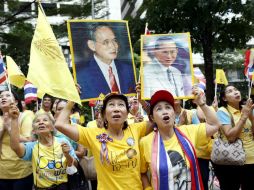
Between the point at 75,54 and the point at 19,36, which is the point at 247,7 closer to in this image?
the point at 19,36

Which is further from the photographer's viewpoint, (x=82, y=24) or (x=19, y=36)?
(x=19, y=36)

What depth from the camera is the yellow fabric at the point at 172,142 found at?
11.3ft

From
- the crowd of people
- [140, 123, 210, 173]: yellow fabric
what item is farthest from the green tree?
[140, 123, 210, 173]: yellow fabric

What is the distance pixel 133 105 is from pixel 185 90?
5.54 ft

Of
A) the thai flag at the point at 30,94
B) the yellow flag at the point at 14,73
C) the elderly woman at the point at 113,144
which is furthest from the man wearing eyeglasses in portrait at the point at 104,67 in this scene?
the thai flag at the point at 30,94

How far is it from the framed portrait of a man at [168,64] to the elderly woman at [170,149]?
1.94 ft

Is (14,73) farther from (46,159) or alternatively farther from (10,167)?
(46,159)

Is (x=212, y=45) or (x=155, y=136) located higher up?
(x=212, y=45)

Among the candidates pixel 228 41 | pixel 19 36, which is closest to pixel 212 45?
pixel 228 41

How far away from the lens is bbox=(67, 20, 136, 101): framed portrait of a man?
425 centimetres

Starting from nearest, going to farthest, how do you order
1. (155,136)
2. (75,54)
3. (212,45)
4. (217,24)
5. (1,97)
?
(155,136)
(75,54)
(1,97)
(217,24)
(212,45)

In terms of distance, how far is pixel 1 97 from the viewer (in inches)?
186

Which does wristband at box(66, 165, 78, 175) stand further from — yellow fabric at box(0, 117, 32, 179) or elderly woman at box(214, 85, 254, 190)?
elderly woman at box(214, 85, 254, 190)

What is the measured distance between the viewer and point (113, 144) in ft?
11.4
